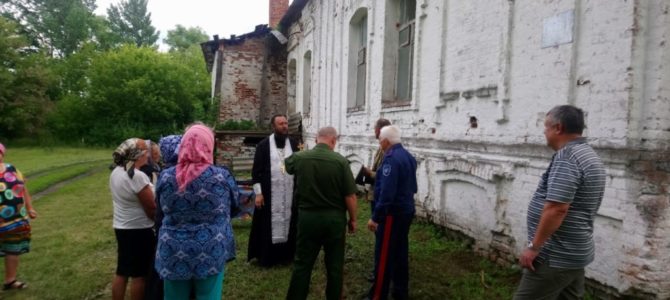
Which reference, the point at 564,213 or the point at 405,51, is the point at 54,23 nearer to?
the point at 405,51

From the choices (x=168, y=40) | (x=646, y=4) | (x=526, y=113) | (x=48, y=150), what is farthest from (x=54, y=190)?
(x=168, y=40)

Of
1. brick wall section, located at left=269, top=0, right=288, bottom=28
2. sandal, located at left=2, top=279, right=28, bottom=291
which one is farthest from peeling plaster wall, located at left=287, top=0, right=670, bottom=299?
brick wall section, located at left=269, top=0, right=288, bottom=28

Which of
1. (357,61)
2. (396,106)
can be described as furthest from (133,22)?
(396,106)

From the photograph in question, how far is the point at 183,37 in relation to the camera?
52.9 metres

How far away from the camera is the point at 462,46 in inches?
221

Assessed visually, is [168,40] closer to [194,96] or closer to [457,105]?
[194,96]

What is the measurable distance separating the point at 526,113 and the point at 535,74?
431mm

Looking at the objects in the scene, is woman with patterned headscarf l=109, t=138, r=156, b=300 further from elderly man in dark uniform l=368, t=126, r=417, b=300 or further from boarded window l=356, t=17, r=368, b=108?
boarded window l=356, t=17, r=368, b=108

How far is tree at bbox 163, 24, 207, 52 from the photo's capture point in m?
52.3

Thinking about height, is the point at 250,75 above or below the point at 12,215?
above

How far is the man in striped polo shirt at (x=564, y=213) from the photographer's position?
7.44 ft

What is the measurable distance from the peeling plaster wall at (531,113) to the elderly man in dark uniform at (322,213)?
7.24ft

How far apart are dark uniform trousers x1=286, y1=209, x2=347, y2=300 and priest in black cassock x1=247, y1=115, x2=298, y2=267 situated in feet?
4.90

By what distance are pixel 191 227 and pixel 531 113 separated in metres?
3.70
